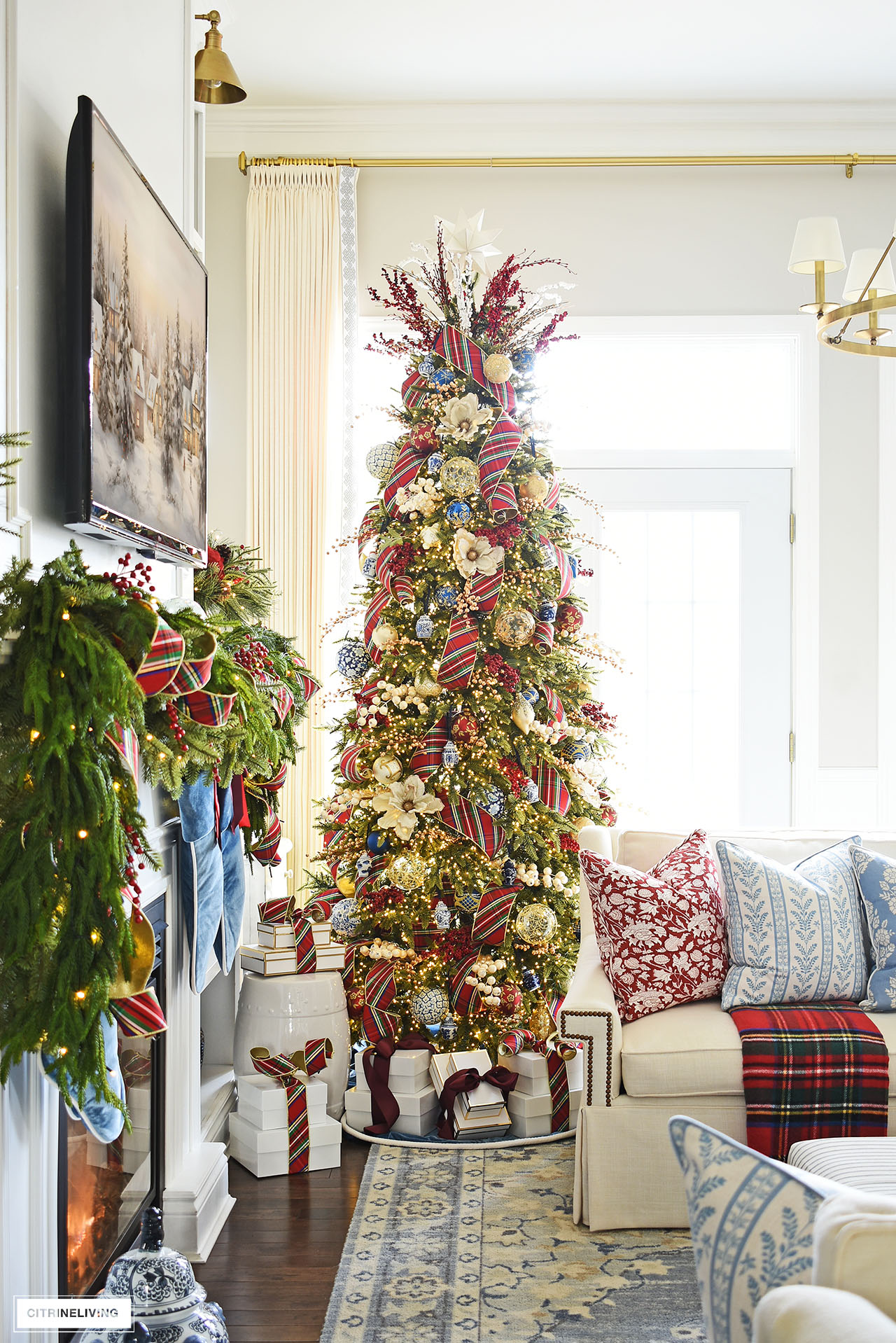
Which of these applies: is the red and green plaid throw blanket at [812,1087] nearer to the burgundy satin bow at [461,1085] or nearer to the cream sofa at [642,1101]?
the cream sofa at [642,1101]

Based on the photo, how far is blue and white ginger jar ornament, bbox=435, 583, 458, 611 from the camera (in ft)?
10.5

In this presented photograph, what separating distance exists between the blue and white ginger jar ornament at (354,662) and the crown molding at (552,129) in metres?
2.24

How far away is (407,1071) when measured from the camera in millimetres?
3031

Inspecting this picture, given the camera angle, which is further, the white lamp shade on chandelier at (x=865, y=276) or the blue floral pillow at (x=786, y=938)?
the blue floral pillow at (x=786, y=938)

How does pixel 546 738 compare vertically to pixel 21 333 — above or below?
below

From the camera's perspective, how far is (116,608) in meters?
1.53

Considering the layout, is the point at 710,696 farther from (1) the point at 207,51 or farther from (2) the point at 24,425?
(2) the point at 24,425

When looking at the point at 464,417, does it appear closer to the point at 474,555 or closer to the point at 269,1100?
the point at 474,555

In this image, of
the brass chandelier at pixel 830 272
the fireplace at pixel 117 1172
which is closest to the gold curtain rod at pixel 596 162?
the brass chandelier at pixel 830 272

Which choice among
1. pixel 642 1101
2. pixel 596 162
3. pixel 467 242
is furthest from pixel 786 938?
pixel 596 162

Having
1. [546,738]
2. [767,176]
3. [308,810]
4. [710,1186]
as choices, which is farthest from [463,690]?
[767,176]

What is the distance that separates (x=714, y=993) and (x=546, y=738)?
0.90 metres

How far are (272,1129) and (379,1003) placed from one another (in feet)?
1.66

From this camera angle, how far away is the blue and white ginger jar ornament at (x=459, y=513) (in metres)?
3.21
